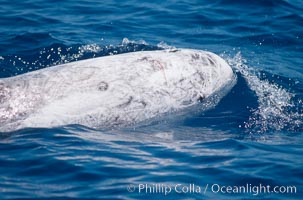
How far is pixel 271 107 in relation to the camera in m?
10.3

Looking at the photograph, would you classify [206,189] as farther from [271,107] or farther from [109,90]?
[271,107]

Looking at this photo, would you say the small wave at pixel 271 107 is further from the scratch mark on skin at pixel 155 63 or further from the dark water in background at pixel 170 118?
the scratch mark on skin at pixel 155 63

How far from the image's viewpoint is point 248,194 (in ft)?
21.4

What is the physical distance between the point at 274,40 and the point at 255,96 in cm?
424

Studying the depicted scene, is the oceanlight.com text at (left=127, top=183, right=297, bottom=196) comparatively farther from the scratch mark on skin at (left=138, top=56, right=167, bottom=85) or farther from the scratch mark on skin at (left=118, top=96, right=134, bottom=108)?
the scratch mark on skin at (left=138, top=56, right=167, bottom=85)

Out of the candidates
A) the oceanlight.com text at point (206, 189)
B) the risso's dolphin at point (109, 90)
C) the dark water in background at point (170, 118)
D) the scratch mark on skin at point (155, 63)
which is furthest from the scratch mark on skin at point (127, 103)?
the oceanlight.com text at point (206, 189)

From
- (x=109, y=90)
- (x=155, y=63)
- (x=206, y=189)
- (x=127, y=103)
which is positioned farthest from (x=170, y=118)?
(x=206, y=189)

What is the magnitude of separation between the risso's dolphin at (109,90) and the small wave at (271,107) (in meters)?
1.02

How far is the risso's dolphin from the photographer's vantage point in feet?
27.6

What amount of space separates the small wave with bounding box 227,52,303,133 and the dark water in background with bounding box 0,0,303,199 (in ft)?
0.07

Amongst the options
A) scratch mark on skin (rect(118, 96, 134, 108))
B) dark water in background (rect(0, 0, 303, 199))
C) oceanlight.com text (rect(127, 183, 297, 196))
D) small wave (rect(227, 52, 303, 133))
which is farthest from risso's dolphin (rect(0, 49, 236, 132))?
oceanlight.com text (rect(127, 183, 297, 196))

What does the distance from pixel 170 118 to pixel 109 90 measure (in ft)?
4.06

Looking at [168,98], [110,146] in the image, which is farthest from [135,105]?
[110,146]

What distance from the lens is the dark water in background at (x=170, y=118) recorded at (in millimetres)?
6793
